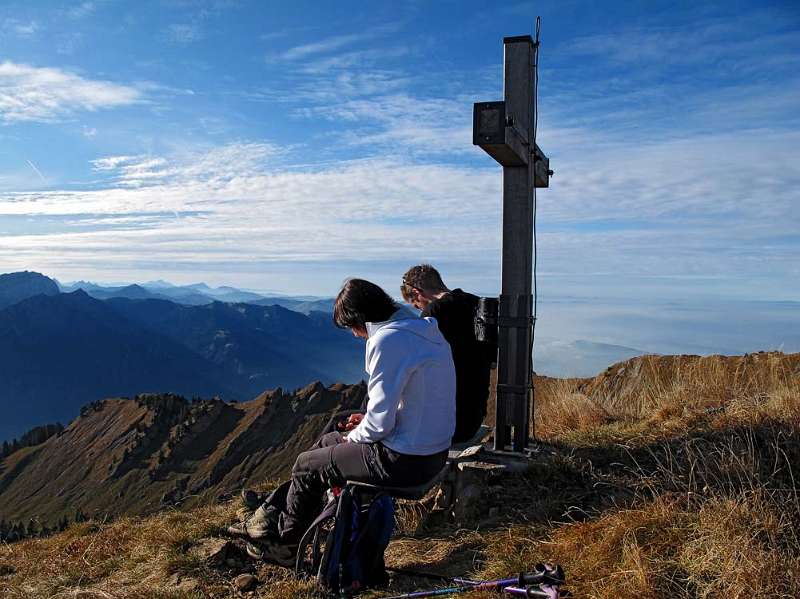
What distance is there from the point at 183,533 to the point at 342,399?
101 metres

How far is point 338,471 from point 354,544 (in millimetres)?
463

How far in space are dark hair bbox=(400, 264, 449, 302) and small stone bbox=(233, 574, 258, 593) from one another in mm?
2702

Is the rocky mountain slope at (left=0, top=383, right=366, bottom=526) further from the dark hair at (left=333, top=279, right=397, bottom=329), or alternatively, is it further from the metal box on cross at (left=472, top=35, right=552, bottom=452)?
the dark hair at (left=333, top=279, right=397, bottom=329)

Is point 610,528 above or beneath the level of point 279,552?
above

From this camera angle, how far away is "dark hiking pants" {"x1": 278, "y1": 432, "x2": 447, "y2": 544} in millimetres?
4172

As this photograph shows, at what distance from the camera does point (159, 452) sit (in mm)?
112688

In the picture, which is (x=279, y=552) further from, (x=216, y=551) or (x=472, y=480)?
(x=472, y=480)

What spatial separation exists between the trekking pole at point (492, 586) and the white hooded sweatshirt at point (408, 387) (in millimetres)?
796

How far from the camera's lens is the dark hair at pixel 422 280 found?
605 cm

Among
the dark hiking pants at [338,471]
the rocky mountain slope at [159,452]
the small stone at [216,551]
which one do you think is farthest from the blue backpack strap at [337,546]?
the rocky mountain slope at [159,452]

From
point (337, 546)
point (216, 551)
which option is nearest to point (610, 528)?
point (337, 546)

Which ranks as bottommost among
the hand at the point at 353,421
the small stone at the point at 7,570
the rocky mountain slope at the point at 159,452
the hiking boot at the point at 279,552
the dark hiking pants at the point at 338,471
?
the rocky mountain slope at the point at 159,452

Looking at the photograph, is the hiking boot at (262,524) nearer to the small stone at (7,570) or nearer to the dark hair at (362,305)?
the dark hair at (362,305)

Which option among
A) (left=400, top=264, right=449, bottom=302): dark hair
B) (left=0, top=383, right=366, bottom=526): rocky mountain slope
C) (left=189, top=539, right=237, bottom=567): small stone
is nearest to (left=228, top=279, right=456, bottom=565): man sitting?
(left=189, top=539, right=237, bottom=567): small stone
